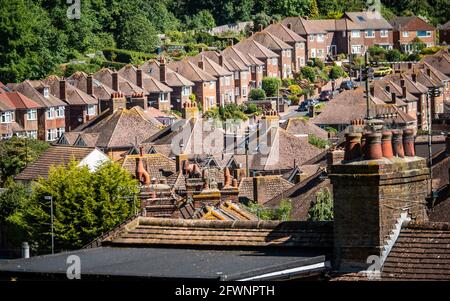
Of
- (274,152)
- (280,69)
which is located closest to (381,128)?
(274,152)

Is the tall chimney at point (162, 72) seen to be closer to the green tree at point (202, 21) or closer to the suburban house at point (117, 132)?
the green tree at point (202, 21)

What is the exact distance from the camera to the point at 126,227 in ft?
81.0

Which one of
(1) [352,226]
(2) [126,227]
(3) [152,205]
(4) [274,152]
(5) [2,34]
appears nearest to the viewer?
(1) [352,226]

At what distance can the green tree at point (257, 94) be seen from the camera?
11988 cm

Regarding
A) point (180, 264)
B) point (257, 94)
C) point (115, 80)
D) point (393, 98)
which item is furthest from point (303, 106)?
point (180, 264)

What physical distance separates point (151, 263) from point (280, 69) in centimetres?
10842

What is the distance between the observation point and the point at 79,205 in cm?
5344

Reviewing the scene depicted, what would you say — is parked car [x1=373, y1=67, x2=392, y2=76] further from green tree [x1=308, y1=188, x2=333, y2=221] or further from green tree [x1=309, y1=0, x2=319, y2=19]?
green tree [x1=308, y1=188, x2=333, y2=221]

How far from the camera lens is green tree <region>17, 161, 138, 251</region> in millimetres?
51688

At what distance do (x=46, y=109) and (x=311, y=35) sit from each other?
3832 cm

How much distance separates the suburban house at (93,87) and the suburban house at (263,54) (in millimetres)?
21164

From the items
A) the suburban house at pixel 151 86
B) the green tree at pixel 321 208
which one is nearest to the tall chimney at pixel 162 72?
the suburban house at pixel 151 86

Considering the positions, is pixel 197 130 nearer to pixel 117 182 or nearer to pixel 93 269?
pixel 117 182

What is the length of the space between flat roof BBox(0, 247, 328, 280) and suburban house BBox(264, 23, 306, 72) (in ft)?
359
